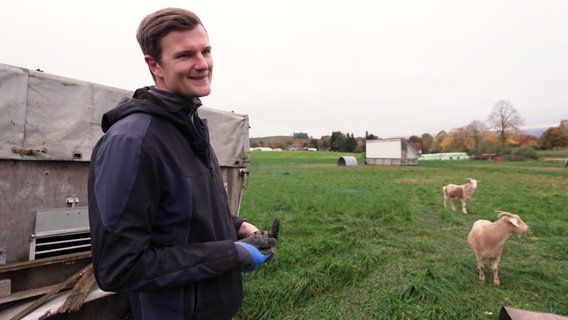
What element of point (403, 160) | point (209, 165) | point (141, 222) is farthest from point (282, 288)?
point (403, 160)

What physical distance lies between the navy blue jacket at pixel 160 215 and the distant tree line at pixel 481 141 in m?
66.0

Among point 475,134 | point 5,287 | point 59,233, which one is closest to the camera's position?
point 5,287

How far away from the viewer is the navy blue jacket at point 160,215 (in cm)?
127

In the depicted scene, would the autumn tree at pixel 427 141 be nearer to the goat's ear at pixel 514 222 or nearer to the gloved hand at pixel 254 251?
the goat's ear at pixel 514 222

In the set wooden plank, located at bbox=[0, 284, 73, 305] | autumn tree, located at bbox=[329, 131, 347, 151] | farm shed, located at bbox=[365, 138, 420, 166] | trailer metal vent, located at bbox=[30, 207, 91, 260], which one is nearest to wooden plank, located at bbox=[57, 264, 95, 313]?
wooden plank, located at bbox=[0, 284, 73, 305]

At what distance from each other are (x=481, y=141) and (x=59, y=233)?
99462mm

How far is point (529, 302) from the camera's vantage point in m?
4.45

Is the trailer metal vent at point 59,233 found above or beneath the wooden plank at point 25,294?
above

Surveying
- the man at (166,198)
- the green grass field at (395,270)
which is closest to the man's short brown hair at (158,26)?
the man at (166,198)

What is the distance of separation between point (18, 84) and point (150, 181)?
2604mm

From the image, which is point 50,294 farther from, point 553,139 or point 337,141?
point 553,139

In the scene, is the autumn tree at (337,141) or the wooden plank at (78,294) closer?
the wooden plank at (78,294)

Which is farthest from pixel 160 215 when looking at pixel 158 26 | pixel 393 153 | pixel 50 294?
pixel 393 153

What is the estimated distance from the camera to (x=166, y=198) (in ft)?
4.75
